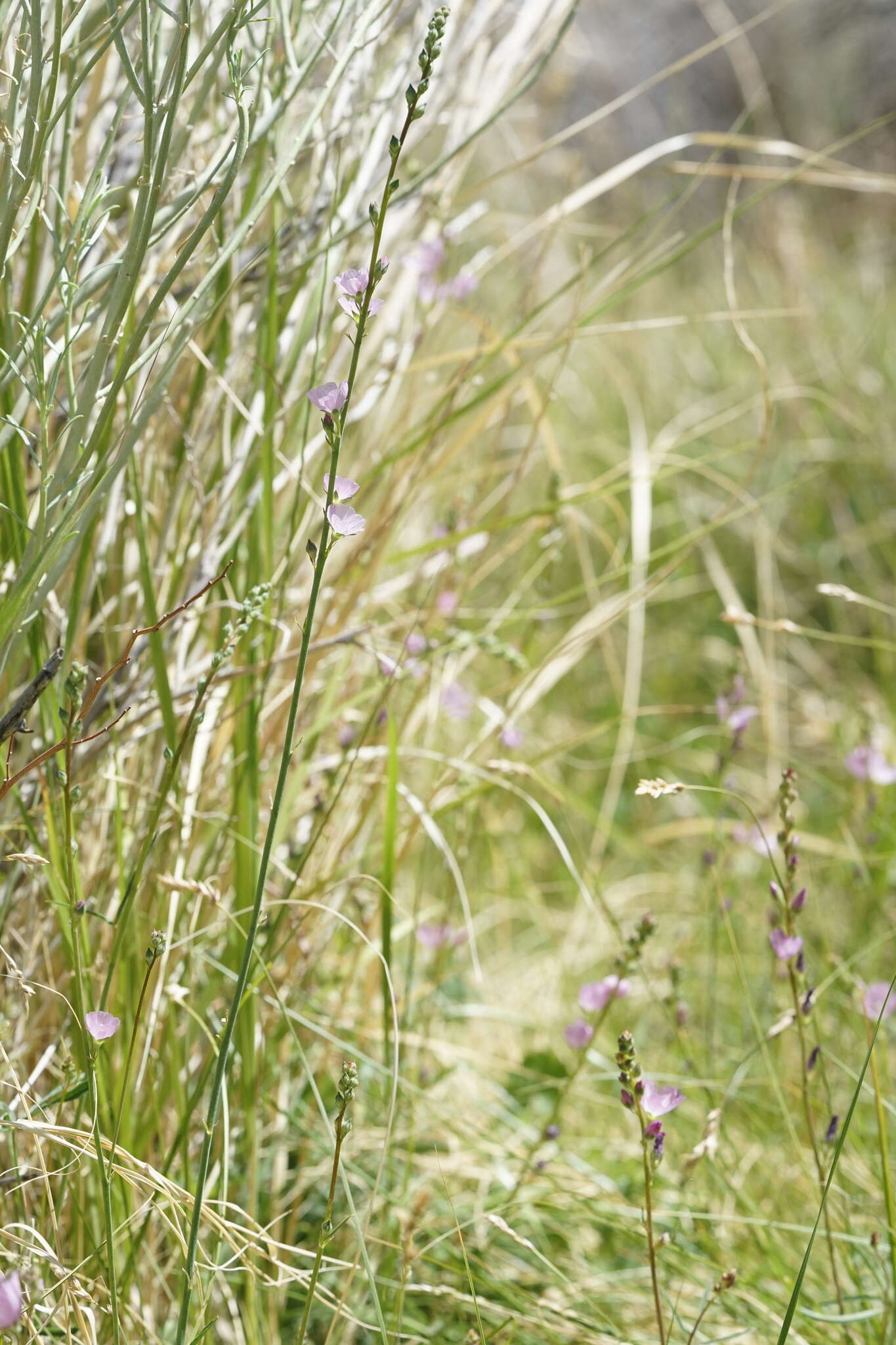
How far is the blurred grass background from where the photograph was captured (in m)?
0.80

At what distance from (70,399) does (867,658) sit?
226cm

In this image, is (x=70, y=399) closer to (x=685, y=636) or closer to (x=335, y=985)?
(x=335, y=985)

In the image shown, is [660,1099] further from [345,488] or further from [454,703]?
[454,703]

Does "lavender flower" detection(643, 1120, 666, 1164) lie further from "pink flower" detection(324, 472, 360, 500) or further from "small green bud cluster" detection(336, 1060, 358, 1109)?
"pink flower" detection(324, 472, 360, 500)

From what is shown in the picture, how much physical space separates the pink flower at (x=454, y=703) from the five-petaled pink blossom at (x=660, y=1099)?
0.62 m

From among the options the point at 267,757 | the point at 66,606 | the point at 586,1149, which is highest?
the point at 66,606

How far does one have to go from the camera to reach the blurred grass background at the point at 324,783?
0.80 m

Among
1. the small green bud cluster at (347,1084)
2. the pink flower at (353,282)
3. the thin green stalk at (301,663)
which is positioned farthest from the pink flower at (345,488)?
the small green bud cluster at (347,1084)

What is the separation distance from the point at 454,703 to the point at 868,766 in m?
0.56

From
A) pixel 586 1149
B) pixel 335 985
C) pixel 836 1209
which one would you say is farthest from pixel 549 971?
pixel 836 1209

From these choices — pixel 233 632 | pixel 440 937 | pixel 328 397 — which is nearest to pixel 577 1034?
pixel 440 937

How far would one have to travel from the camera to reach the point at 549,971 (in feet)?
5.94

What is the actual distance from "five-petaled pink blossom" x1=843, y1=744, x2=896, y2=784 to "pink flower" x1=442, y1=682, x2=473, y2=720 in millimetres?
523

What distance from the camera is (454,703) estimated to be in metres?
1.38
